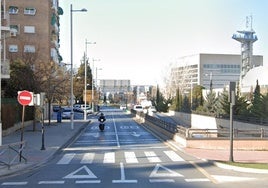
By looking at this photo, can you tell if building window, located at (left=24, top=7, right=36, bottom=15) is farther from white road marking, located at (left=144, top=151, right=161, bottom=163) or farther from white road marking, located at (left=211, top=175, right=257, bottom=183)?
white road marking, located at (left=211, top=175, right=257, bottom=183)

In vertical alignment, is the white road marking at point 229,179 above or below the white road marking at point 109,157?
above

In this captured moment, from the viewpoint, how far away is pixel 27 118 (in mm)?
53000

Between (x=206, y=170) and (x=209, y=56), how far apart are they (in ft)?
554

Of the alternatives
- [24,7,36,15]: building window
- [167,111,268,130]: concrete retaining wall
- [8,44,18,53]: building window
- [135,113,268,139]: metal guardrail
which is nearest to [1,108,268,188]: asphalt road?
[135,113,268,139]: metal guardrail

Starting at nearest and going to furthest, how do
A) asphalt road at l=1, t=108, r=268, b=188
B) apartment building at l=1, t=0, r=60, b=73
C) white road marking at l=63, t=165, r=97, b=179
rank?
asphalt road at l=1, t=108, r=268, b=188
white road marking at l=63, t=165, r=97, b=179
apartment building at l=1, t=0, r=60, b=73

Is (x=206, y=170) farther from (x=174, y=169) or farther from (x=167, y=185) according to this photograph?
(x=167, y=185)

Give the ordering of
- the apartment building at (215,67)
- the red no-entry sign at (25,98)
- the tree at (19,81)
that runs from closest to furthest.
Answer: the red no-entry sign at (25,98) < the tree at (19,81) < the apartment building at (215,67)

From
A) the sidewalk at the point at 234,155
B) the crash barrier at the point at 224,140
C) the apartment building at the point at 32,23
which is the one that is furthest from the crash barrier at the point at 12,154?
the apartment building at the point at 32,23

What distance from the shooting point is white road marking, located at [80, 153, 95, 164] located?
2165 cm

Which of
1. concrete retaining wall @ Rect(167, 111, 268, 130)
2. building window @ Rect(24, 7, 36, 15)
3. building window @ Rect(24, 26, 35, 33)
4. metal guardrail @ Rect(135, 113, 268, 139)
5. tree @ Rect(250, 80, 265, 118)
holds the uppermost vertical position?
building window @ Rect(24, 7, 36, 15)

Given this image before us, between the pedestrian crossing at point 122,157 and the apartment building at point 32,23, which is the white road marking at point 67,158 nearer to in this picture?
the pedestrian crossing at point 122,157

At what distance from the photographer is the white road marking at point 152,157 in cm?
2173


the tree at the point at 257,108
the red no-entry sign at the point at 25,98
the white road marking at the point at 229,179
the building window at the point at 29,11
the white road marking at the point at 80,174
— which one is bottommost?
the white road marking at the point at 80,174

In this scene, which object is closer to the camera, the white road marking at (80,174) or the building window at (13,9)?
the white road marking at (80,174)
